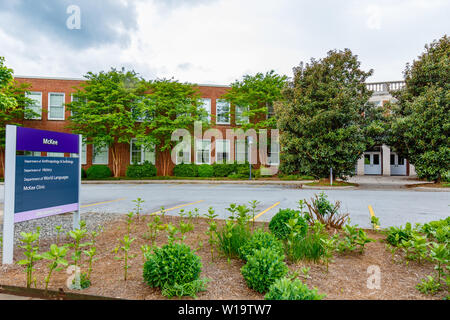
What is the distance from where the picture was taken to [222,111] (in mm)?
27000

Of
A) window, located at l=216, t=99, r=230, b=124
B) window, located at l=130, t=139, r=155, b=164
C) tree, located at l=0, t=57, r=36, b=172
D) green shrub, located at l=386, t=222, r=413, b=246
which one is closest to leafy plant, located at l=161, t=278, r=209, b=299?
green shrub, located at l=386, t=222, r=413, b=246

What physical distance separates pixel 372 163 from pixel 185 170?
2056 cm

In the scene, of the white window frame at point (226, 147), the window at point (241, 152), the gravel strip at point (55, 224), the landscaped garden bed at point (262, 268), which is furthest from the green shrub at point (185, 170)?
the landscaped garden bed at point (262, 268)

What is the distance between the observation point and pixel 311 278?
3.06 metres

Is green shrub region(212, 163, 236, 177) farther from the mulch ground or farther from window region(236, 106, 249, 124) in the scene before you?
the mulch ground

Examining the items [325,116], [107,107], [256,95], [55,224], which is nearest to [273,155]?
[256,95]

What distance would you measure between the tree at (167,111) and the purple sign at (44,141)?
17.9 meters

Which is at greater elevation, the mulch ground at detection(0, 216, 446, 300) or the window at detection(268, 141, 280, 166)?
the window at detection(268, 141, 280, 166)

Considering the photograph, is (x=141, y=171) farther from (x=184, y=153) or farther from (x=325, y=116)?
(x=325, y=116)

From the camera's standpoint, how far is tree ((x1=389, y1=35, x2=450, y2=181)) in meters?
15.0

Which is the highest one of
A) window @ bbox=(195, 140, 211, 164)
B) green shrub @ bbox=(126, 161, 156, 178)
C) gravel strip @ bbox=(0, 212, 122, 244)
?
window @ bbox=(195, 140, 211, 164)

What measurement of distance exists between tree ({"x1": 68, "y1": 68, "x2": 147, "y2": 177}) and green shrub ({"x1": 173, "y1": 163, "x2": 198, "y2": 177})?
4.69 metres

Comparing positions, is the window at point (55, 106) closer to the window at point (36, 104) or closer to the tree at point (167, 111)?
the window at point (36, 104)
